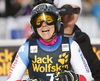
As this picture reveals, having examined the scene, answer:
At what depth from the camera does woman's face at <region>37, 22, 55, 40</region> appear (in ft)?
11.2

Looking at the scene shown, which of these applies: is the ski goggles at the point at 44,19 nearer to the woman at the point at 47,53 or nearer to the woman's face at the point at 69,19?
the woman at the point at 47,53

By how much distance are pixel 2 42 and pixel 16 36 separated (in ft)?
12.2

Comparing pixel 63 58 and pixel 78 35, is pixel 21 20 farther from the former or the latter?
pixel 63 58

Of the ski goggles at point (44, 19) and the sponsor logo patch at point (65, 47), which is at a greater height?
the ski goggles at point (44, 19)

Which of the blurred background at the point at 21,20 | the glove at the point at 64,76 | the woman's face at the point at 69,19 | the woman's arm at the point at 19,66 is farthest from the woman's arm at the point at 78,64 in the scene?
the blurred background at the point at 21,20

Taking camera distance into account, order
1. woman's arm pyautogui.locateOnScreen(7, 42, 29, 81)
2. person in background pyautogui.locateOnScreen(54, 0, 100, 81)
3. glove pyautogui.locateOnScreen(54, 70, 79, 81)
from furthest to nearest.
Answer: person in background pyautogui.locateOnScreen(54, 0, 100, 81), woman's arm pyautogui.locateOnScreen(7, 42, 29, 81), glove pyautogui.locateOnScreen(54, 70, 79, 81)

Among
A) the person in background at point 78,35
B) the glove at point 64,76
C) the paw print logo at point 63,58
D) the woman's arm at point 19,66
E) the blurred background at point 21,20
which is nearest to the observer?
the glove at point 64,76

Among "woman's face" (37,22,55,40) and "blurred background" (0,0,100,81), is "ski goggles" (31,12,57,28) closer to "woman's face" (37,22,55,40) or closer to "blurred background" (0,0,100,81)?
"woman's face" (37,22,55,40)

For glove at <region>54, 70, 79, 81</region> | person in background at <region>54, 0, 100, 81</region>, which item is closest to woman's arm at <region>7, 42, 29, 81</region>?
glove at <region>54, 70, 79, 81</region>

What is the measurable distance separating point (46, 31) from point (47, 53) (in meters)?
0.27

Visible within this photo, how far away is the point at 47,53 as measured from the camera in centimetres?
354

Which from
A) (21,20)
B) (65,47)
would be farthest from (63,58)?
(21,20)

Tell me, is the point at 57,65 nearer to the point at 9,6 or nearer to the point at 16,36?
the point at 16,36

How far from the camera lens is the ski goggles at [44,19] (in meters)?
3.40
